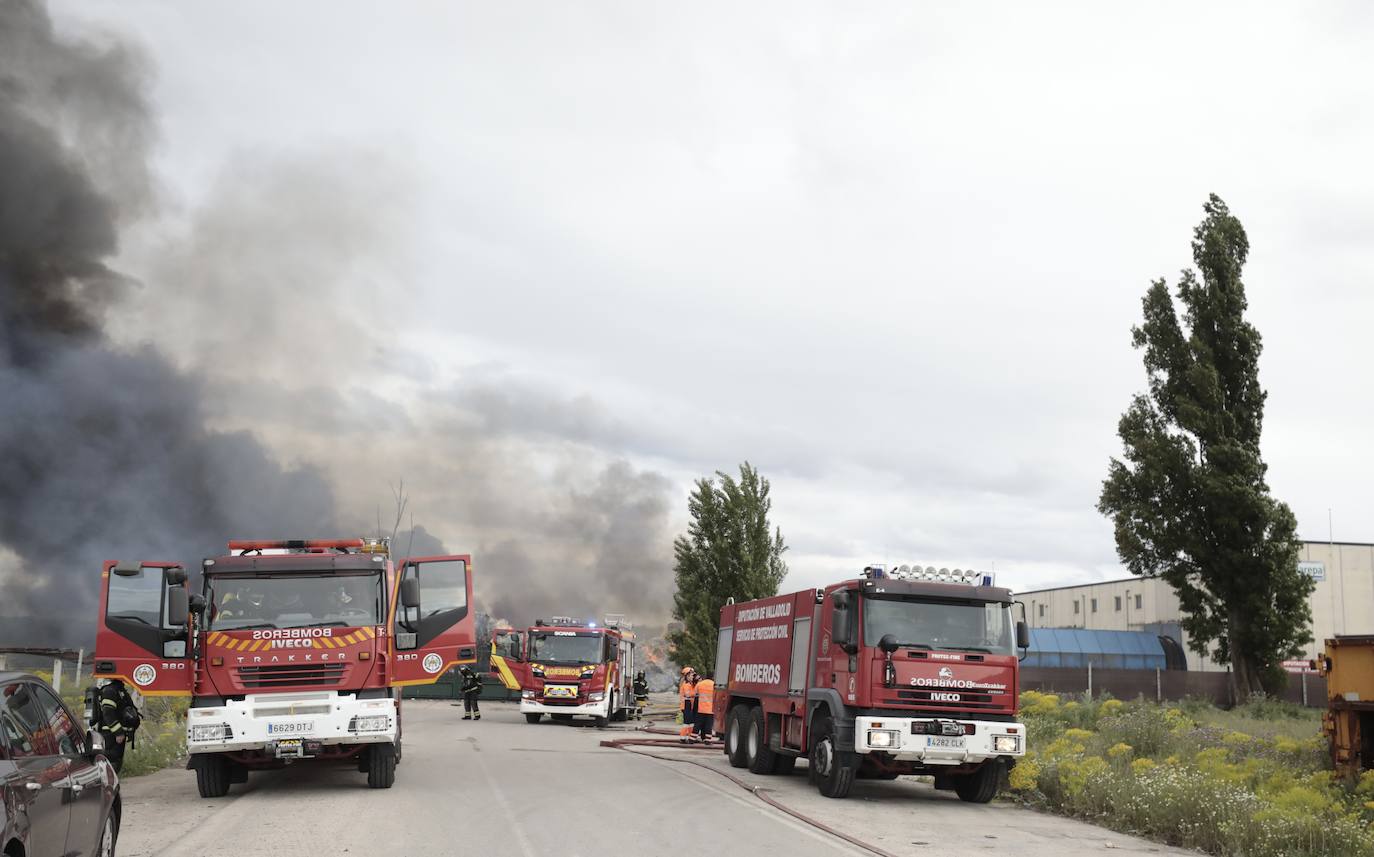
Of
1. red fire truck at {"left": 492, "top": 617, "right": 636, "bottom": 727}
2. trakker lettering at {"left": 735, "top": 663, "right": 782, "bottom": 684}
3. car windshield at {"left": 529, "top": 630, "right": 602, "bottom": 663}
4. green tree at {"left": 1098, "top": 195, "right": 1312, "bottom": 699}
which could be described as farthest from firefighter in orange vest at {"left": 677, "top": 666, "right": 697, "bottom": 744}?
green tree at {"left": 1098, "top": 195, "right": 1312, "bottom": 699}

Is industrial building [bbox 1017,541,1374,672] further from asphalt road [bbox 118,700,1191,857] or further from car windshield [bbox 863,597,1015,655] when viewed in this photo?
asphalt road [bbox 118,700,1191,857]

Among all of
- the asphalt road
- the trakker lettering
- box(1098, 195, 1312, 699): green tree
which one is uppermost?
box(1098, 195, 1312, 699): green tree

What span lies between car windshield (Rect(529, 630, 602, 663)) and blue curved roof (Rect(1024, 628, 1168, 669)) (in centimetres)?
2885

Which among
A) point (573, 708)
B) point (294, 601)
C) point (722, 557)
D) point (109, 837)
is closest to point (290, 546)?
point (294, 601)

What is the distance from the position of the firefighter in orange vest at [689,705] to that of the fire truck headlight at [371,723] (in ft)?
41.0

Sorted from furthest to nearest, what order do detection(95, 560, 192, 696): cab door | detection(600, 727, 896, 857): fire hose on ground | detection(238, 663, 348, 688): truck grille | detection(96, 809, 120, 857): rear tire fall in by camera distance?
detection(95, 560, 192, 696): cab door
detection(238, 663, 348, 688): truck grille
detection(600, 727, 896, 857): fire hose on ground
detection(96, 809, 120, 857): rear tire

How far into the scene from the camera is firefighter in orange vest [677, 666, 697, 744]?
25.6 meters

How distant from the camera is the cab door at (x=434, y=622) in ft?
47.2

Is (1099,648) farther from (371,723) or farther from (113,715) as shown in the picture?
(113,715)

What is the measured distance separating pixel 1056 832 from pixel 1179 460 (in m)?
26.2

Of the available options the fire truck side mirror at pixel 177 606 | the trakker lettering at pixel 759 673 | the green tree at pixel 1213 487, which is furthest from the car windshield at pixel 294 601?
the green tree at pixel 1213 487

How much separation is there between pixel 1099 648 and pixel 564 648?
109 ft

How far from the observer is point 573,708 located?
103 ft

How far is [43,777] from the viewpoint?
20.3 ft
